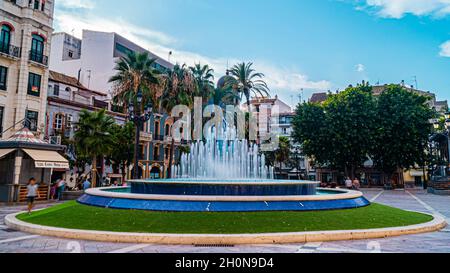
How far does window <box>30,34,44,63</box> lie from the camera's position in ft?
95.1

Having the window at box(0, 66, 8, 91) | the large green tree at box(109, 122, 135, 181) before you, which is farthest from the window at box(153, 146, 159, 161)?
the window at box(0, 66, 8, 91)

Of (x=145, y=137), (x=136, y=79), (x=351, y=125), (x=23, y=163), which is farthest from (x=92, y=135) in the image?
(x=351, y=125)

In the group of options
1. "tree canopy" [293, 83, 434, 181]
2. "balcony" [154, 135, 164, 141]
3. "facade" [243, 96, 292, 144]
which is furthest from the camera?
"facade" [243, 96, 292, 144]

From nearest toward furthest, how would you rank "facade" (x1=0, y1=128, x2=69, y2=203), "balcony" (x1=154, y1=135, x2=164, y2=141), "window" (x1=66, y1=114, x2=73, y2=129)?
"facade" (x1=0, y1=128, x2=69, y2=203) < "window" (x1=66, y1=114, x2=73, y2=129) < "balcony" (x1=154, y1=135, x2=164, y2=141)

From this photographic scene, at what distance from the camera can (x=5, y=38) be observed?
27.1 meters

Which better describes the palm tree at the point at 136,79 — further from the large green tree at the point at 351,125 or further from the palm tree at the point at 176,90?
the large green tree at the point at 351,125

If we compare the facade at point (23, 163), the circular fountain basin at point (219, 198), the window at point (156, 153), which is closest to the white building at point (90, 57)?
the window at point (156, 153)

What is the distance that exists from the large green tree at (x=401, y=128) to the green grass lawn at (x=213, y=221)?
3291 centimetres

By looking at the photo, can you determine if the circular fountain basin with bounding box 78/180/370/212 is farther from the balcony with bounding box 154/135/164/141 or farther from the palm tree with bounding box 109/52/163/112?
the balcony with bounding box 154/135/164/141

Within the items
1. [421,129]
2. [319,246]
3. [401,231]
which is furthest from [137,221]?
[421,129]

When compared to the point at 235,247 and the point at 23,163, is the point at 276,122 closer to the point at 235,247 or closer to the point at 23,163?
the point at 23,163

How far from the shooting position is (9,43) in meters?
27.3

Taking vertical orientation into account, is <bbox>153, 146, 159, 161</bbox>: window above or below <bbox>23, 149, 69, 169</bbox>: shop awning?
above

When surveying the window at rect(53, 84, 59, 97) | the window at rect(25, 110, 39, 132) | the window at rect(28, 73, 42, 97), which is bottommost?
the window at rect(25, 110, 39, 132)
